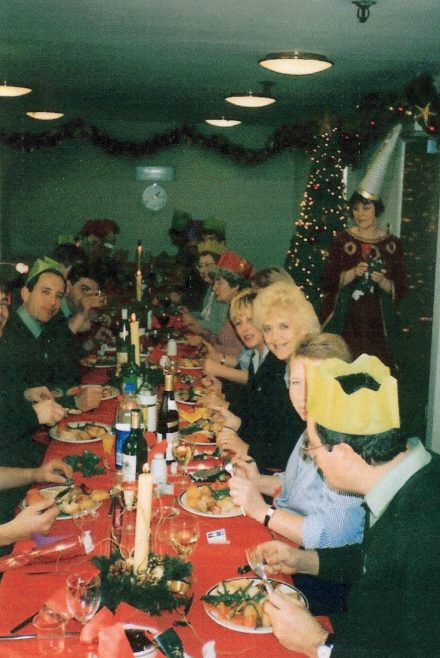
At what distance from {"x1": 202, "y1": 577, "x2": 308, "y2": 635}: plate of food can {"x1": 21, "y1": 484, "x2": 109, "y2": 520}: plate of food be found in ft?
1.86

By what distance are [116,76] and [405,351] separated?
3.63 metres

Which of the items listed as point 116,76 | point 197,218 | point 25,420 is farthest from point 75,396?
point 197,218

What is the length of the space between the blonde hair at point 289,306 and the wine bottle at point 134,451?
3.01ft

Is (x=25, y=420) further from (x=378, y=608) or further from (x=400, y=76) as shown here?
(x=400, y=76)

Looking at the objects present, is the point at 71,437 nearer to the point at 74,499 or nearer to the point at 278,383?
the point at 74,499

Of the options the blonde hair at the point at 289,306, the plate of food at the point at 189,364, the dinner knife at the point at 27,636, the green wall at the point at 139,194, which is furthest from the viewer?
the green wall at the point at 139,194

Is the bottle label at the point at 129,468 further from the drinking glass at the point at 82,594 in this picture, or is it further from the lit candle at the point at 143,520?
the drinking glass at the point at 82,594

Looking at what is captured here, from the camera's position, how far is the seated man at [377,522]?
1439 millimetres

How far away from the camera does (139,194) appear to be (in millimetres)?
10875

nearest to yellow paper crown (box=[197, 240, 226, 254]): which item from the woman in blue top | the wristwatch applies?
the woman in blue top

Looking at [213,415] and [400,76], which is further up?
[400,76]

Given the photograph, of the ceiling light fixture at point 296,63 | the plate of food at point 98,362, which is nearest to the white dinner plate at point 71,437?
the plate of food at point 98,362

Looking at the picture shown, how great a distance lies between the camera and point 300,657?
1552mm

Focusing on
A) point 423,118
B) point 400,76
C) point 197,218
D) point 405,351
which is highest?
point 400,76
